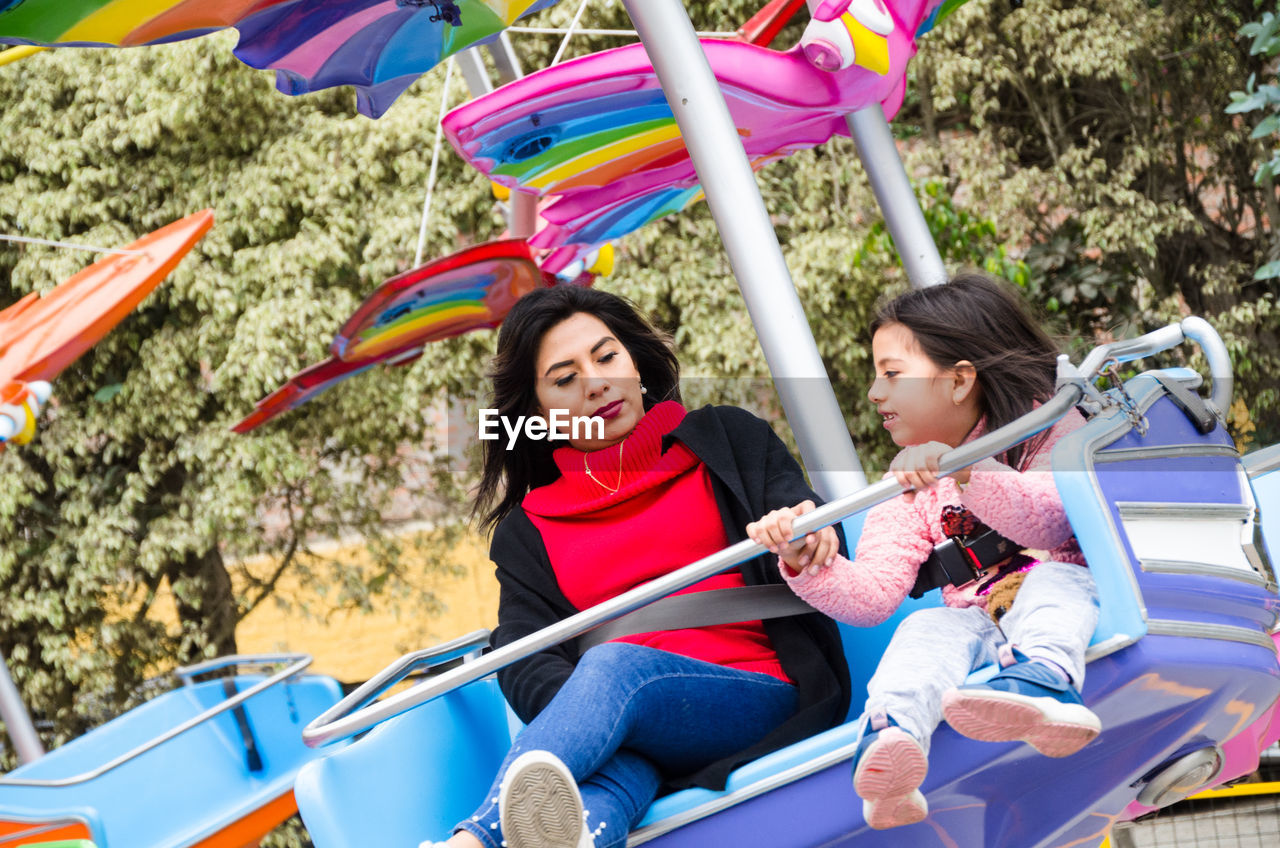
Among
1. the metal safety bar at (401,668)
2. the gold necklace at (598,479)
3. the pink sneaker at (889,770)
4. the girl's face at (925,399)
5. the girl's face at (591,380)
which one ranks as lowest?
the pink sneaker at (889,770)

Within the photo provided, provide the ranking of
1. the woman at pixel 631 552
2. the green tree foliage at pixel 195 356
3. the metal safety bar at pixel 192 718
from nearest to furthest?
the woman at pixel 631 552
the metal safety bar at pixel 192 718
the green tree foliage at pixel 195 356

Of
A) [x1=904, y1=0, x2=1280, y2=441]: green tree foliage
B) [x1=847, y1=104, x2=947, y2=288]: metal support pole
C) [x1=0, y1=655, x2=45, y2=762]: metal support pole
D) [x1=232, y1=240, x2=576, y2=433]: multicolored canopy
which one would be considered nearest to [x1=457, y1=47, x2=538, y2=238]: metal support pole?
[x1=232, y1=240, x2=576, y2=433]: multicolored canopy

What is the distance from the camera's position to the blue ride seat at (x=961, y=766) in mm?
1401

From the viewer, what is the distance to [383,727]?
5.46ft

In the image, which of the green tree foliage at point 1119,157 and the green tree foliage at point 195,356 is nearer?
the green tree foliage at point 1119,157

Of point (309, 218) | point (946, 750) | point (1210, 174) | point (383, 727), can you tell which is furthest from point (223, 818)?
point (1210, 174)

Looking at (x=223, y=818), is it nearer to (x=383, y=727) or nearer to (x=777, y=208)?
(x=383, y=727)

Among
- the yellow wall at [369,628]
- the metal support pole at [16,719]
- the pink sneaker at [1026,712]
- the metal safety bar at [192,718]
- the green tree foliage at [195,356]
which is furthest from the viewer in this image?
the yellow wall at [369,628]

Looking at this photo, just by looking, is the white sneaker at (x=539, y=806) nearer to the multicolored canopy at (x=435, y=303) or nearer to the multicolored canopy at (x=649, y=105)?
the multicolored canopy at (x=649, y=105)

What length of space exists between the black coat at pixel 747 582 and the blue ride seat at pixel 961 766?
146 millimetres

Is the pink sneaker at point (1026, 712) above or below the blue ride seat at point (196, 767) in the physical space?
above

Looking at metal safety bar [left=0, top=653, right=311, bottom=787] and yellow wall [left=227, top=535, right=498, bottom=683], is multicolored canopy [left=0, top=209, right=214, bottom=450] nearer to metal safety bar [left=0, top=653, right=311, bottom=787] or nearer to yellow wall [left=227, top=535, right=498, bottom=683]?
metal safety bar [left=0, top=653, right=311, bottom=787]

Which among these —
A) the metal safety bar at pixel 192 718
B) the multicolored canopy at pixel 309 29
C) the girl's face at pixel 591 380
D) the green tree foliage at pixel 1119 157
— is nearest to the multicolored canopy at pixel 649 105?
the multicolored canopy at pixel 309 29

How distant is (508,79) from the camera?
3809 millimetres
